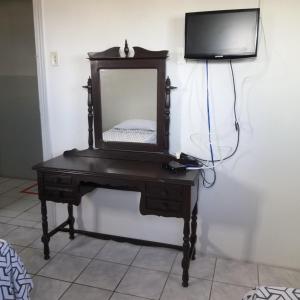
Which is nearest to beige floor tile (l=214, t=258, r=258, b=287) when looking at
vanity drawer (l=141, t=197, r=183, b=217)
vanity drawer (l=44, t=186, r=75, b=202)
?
vanity drawer (l=141, t=197, r=183, b=217)

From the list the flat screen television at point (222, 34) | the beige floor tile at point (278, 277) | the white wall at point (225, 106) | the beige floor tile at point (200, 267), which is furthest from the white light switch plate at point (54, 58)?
the beige floor tile at point (278, 277)

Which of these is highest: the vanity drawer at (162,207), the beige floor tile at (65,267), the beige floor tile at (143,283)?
the vanity drawer at (162,207)

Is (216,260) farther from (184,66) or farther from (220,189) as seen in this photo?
(184,66)

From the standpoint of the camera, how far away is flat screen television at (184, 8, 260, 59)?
5.98 feet

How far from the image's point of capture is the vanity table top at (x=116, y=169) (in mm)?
1838

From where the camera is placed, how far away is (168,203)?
186 cm

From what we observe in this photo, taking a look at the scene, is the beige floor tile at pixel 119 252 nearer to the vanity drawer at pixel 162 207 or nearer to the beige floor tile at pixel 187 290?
the beige floor tile at pixel 187 290

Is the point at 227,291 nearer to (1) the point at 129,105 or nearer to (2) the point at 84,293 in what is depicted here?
(2) the point at 84,293

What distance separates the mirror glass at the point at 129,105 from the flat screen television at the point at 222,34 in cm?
34

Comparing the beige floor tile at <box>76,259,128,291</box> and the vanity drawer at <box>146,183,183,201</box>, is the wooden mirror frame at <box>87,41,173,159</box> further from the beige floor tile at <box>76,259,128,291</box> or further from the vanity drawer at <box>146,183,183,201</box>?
the beige floor tile at <box>76,259,128,291</box>

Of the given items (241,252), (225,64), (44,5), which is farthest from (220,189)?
(44,5)

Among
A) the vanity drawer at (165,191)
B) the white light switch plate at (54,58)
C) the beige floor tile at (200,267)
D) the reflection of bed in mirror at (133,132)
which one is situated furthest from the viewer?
the white light switch plate at (54,58)

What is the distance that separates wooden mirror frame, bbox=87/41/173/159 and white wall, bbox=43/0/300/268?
7 centimetres

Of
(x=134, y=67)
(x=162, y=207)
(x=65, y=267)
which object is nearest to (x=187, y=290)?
(x=162, y=207)
